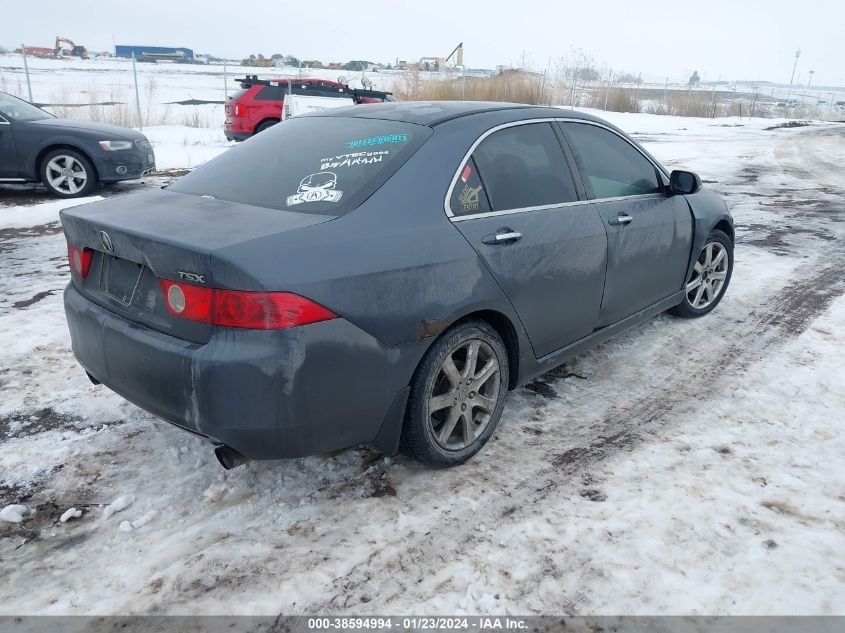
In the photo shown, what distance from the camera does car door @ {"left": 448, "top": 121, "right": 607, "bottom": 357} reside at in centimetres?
303

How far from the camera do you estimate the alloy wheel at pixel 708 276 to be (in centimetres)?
491

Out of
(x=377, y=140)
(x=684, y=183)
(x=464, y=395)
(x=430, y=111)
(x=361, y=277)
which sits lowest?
(x=464, y=395)

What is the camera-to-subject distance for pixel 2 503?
9.09 feet

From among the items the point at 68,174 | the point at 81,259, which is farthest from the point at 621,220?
the point at 68,174

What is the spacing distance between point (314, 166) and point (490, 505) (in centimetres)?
174

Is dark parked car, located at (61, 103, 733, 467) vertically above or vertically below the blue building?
below

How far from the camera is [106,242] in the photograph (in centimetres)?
271

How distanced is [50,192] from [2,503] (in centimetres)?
Result: 741

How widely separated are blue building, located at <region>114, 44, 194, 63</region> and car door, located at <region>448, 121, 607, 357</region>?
3491 inches

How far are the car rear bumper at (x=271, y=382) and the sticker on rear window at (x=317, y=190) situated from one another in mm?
660

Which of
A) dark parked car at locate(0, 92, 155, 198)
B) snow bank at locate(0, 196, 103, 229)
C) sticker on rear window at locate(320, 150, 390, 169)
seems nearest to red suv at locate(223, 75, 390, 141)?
dark parked car at locate(0, 92, 155, 198)

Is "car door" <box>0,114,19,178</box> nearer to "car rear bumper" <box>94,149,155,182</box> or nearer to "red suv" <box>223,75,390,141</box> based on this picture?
"car rear bumper" <box>94,149,155,182</box>

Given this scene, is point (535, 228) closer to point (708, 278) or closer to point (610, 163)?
point (610, 163)

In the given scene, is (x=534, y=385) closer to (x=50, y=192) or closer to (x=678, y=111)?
(x=50, y=192)
